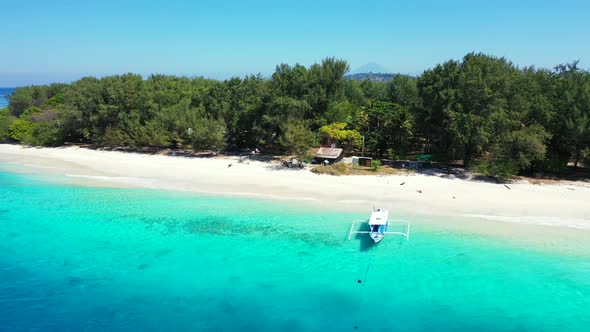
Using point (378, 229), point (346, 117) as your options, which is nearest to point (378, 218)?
point (378, 229)

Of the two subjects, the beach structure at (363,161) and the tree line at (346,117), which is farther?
the beach structure at (363,161)

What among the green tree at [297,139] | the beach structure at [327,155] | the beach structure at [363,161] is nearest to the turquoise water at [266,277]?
the green tree at [297,139]

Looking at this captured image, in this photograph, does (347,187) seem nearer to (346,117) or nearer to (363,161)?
(363,161)

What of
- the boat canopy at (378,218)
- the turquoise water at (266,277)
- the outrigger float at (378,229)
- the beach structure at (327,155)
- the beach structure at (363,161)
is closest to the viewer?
the turquoise water at (266,277)

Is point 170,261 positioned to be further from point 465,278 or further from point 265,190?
point 465,278

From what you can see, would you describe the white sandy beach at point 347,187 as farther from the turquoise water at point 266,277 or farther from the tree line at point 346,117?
the turquoise water at point 266,277
